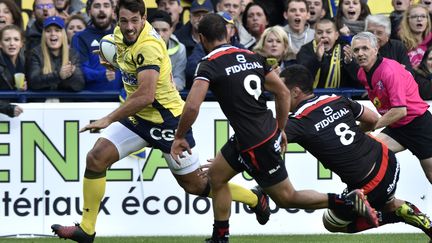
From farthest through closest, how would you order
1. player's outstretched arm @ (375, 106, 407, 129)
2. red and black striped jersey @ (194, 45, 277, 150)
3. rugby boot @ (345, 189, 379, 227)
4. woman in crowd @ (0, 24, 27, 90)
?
woman in crowd @ (0, 24, 27, 90) → player's outstretched arm @ (375, 106, 407, 129) → rugby boot @ (345, 189, 379, 227) → red and black striped jersey @ (194, 45, 277, 150)

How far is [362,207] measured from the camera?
34.4ft

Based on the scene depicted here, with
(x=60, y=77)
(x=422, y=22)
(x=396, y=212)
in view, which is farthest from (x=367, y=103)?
(x=60, y=77)

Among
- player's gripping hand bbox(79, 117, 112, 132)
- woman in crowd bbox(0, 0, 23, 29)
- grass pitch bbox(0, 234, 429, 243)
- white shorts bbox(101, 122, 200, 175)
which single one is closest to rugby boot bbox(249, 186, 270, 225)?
grass pitch bbox(0, 234, 429, 243)

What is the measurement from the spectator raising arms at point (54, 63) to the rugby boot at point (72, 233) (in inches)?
104

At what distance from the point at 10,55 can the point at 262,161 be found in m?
4.22

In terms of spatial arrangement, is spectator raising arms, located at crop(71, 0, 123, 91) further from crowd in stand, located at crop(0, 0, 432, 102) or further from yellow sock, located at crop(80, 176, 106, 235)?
yellow sock, located at crop(80, 176, 106, 235)

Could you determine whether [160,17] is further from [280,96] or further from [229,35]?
[280,96]

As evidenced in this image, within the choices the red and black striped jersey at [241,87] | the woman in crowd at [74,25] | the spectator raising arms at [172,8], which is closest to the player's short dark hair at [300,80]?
the red and black striped jersey at [241,87]

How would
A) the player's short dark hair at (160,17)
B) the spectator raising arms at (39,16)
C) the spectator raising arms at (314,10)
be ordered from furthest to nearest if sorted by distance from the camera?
the spectator raising arms at (314,10), the spectator raising arms at (39,16), the player's short dark hair at (160,17)

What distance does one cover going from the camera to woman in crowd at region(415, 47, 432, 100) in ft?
44.5

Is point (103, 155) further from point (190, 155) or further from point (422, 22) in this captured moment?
point (422, 22)

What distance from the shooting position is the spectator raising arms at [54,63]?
13.3 m

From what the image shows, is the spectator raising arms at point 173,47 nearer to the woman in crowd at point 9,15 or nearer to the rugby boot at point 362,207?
the woman in crowd at point 9,15

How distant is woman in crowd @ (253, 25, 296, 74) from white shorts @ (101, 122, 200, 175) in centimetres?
254
